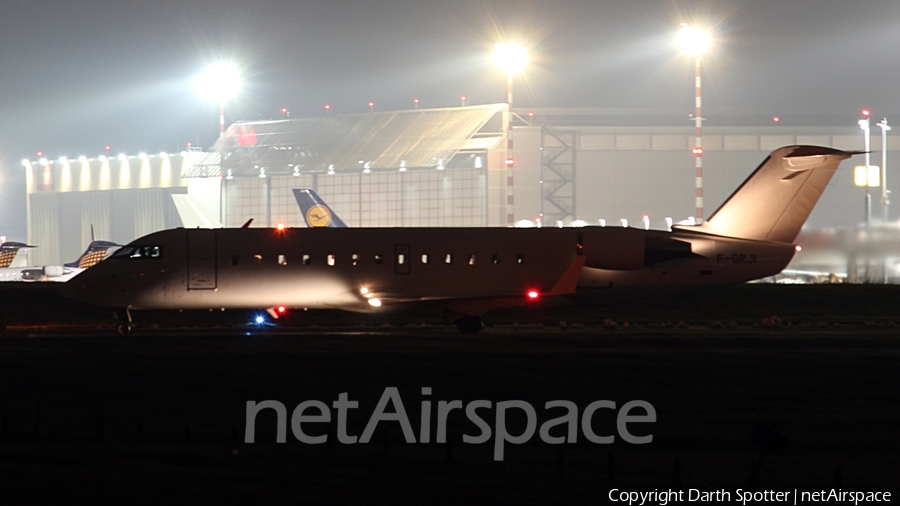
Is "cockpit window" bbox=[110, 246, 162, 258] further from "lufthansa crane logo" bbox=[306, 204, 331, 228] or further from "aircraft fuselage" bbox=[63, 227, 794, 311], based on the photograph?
"lufthansa crane logo" bbox=[306, 204, 331, 228]

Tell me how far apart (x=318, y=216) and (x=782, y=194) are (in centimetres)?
3940

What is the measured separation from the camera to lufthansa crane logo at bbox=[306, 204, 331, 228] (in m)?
71.1

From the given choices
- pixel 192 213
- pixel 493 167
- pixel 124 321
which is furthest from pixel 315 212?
pixel 124 321

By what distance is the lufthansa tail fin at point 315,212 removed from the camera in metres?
70.9

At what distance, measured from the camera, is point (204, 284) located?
35438mm

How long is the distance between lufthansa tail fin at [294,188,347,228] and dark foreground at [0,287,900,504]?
31.9 meters

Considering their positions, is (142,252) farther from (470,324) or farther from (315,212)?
(315,212)

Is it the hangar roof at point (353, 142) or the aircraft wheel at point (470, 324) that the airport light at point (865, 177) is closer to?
the aircraft wheel at point (470, 324)

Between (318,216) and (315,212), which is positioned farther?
(315,212)

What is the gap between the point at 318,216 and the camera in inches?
2815

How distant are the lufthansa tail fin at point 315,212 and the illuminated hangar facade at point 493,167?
1632 cm

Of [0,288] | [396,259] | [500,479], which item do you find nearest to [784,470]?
[500,479]

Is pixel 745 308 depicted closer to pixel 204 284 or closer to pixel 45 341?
pixel 204 284

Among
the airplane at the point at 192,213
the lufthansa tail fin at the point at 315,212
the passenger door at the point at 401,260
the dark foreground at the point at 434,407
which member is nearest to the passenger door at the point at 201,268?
the dark foreground at the point at 434,407
